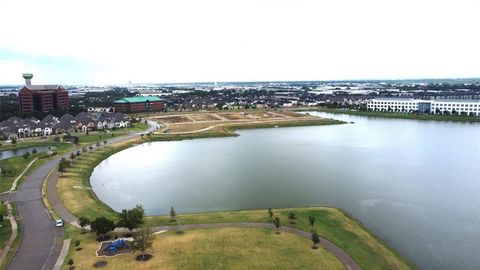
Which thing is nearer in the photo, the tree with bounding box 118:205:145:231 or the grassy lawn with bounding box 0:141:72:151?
the tree with bounding box 118:205:145:231

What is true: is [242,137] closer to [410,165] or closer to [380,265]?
[410,165]

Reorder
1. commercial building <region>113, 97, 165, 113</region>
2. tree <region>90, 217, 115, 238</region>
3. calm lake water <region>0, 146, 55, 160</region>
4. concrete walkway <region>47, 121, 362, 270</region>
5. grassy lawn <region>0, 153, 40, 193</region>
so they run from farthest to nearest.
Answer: commercial building <region>113, 97, 165, 113</region> < calm lake water <region>0, 146, 55, 160</region> < grassy lawn <region>0, 153, 40, 193</region> < tree <region>90, 217, 115, 238</region> < concrete walkway <region>47, 121, 362, 270</region>

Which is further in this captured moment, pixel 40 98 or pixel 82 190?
pixel 40 98

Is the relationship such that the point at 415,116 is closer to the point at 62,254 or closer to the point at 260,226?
the point at 260,226

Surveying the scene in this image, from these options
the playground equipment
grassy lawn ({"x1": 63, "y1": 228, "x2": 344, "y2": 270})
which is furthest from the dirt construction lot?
the playground equipment

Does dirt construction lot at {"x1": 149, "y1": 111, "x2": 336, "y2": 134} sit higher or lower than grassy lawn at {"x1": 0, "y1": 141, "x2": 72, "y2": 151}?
higher

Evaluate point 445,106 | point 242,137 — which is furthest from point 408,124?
point 242,137

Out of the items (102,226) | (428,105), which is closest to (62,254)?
(102,226)

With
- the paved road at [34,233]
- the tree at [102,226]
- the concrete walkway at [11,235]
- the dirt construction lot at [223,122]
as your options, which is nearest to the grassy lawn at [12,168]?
the paved road at [34,233]

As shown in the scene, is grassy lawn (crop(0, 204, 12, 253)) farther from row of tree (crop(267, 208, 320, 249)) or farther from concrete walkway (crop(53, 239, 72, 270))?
row of tree (crop(267, 208, 320, 249))
